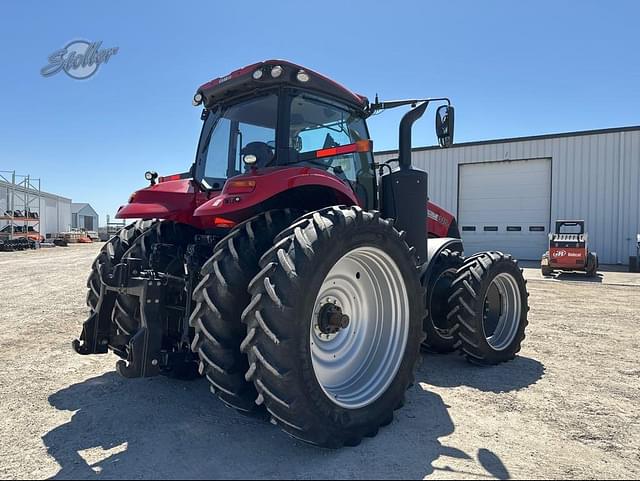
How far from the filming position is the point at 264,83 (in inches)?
138

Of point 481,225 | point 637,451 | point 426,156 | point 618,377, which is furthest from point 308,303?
point 426,156

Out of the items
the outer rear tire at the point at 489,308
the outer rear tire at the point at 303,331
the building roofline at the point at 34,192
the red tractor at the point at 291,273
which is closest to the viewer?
the outer rear tire at the point at 303,331

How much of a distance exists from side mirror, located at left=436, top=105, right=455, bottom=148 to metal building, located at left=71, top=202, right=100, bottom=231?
61.7 meters

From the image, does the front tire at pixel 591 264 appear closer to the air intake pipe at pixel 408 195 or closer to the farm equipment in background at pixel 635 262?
the farm equipment in background at pixel 635 262

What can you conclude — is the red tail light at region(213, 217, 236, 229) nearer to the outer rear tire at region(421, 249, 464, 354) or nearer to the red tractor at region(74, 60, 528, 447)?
the red tractor at region(74, 60, 528, 447)

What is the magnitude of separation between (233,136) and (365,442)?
8.79ft

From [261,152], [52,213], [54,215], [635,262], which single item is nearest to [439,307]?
[261,152]

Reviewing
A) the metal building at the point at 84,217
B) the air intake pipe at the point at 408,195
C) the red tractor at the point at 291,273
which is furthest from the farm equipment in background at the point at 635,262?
the metal building at the point at 84,217

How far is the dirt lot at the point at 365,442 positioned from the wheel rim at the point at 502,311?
11.5 inches

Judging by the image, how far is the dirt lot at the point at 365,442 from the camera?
260cm

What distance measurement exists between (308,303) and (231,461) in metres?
1.02

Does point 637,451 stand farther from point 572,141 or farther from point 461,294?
point 572,141

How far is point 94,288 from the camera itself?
4117 mm

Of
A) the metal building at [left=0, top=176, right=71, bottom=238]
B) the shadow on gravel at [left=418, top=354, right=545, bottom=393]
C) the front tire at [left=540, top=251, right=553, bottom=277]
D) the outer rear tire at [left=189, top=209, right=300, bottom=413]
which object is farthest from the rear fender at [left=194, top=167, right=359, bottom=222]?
the metal building at [left=0, top=176, right=71, bottom=238]
